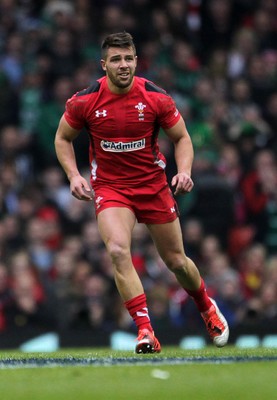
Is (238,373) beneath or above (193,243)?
above

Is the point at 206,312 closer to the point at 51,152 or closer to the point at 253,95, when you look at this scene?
the point at 51,152

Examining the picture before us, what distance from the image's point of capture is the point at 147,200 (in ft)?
31.9

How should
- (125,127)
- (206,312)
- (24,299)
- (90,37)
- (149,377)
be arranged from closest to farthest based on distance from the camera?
(149,377), (125,127), (206,312), (24,299), (90,37)

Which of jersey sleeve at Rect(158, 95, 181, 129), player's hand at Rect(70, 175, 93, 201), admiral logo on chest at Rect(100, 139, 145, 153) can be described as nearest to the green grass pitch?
player's hand at Rect(70, 175, 93, 201)

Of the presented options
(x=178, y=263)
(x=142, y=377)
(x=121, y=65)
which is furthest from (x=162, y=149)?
(x=142, y=377)

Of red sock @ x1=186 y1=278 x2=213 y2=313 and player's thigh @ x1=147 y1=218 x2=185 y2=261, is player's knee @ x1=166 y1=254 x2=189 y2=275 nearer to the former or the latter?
player's thigh @ x1=147 y1=218 x2=185 y2=261

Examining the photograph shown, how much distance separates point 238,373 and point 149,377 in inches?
21.9

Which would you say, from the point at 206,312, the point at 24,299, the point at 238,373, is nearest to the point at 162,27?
the point at 24,299

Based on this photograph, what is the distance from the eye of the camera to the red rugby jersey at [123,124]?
31.4ft

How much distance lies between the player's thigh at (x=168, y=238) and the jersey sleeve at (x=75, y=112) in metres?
0.93

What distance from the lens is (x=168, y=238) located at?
32.0ft

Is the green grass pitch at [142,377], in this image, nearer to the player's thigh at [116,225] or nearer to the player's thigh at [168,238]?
the player's thigh at [116,225]

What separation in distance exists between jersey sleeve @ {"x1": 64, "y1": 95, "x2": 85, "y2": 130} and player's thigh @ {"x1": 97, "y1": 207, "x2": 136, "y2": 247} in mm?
695

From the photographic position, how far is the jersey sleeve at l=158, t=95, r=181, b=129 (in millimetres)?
9586
